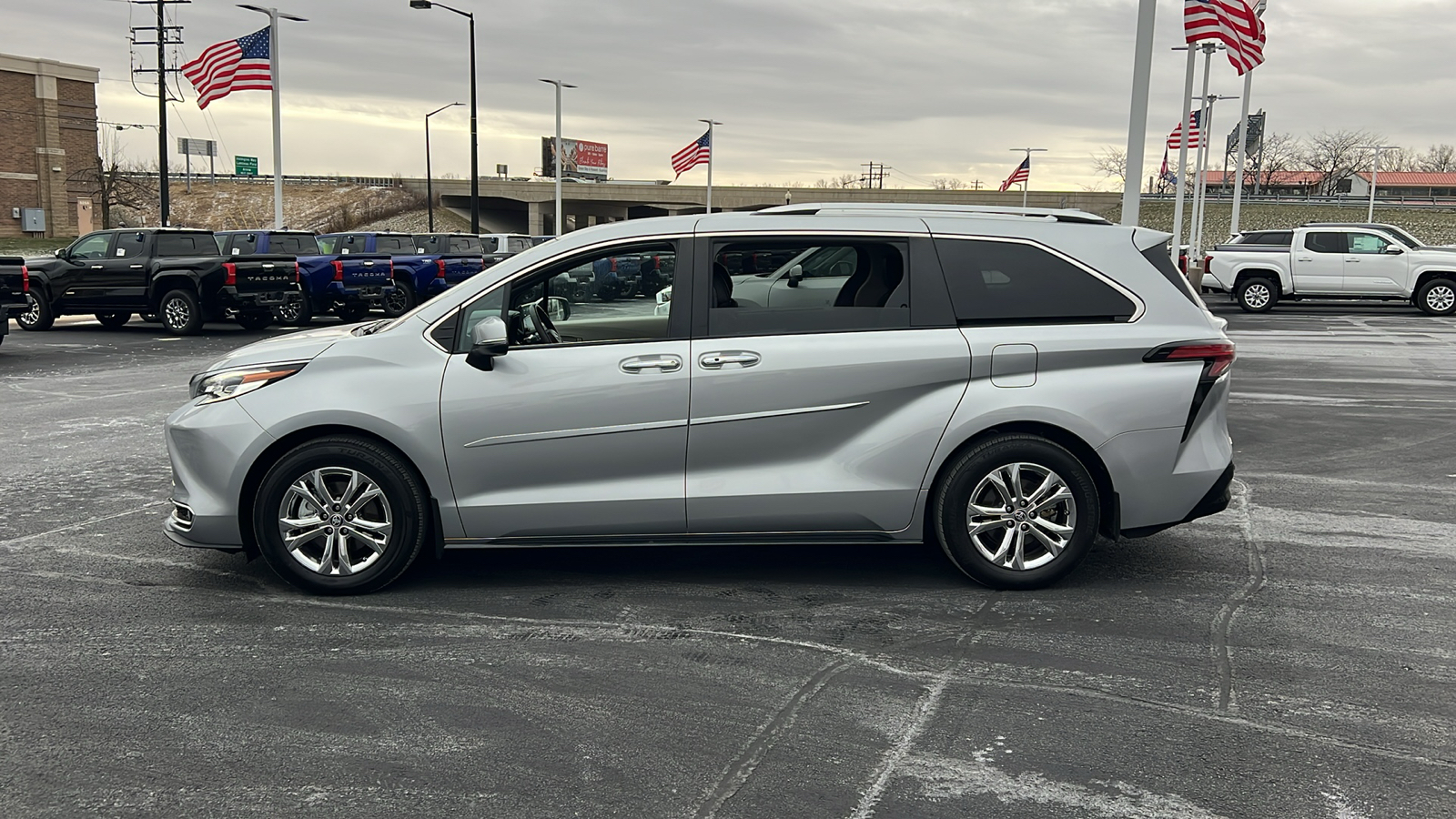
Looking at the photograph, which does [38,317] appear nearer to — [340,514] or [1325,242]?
[340,514]

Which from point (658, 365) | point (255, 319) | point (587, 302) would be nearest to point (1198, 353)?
point (658, 365)

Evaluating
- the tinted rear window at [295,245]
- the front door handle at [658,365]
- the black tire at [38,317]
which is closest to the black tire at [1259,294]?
the tinted rear window at [295,245]

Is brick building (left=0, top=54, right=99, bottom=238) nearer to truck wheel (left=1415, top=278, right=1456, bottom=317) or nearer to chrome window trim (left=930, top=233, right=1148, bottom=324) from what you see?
truck wheel (left=1415, top=278, right=1456, bottom=317)

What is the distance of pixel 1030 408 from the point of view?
5480 mm

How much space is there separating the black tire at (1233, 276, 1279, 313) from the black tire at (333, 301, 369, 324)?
19.9 meters

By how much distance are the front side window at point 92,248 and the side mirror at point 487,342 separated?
1852 centimetres

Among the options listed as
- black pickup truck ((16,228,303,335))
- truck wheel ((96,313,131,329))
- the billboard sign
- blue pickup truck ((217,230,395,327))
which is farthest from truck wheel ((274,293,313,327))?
the billboard sign

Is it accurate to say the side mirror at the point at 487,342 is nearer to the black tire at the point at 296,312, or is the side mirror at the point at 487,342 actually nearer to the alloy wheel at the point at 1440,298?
the black tire at the point at 296,312

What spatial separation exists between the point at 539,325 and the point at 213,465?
1.64 meters

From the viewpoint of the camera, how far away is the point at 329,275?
22500 mm

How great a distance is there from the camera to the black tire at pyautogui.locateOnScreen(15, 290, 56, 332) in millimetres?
20766

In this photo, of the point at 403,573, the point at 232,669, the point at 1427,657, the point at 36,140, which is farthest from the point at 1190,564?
the point at 36,140

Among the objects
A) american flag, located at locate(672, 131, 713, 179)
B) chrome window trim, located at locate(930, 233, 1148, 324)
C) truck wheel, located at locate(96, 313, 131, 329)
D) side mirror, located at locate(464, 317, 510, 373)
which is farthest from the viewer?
american flag, located at locate(672, 131, 713, 179)

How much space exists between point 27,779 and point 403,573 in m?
2.14
